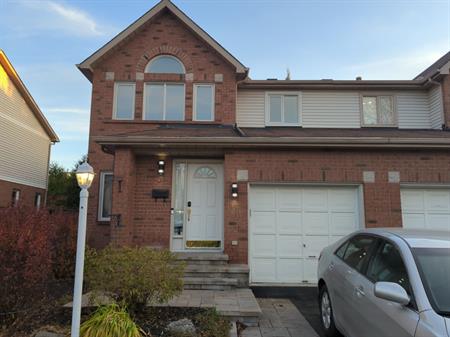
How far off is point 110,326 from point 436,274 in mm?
3873

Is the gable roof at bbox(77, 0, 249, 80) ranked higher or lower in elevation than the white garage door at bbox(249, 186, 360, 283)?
higher

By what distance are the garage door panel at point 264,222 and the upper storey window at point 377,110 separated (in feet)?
20.2

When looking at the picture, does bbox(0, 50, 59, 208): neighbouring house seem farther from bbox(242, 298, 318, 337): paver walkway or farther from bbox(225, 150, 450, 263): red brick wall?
bbox(242, 298, 318, 337): paver walkway

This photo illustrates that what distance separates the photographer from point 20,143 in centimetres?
1870

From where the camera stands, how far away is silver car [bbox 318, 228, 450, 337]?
3.01 meters

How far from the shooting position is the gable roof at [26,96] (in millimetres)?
16719

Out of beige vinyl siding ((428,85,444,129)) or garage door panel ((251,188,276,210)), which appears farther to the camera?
beige vinyl siding ((428,85,444,129))

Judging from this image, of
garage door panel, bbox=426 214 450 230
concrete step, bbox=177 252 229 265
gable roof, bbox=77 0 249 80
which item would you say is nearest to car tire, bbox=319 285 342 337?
concrete step, bbox=177 252 229 265

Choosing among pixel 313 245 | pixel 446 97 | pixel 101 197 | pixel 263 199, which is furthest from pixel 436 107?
pixel 101 197

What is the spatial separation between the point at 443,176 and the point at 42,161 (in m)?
20.6

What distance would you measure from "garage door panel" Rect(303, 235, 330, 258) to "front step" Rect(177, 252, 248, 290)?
1726 millimetres

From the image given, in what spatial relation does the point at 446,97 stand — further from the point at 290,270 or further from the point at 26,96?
the point at 26,96

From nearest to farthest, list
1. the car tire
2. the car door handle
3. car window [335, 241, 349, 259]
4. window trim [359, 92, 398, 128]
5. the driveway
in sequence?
1. the car door handle
2. the car tire
3. car window [335, 241, 349, 259]
4. the driveway
5. window trim [359, 92, 398, 128]

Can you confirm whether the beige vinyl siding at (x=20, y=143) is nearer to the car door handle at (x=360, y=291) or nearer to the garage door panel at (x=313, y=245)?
the garage door panel at (x=313, y=245)
